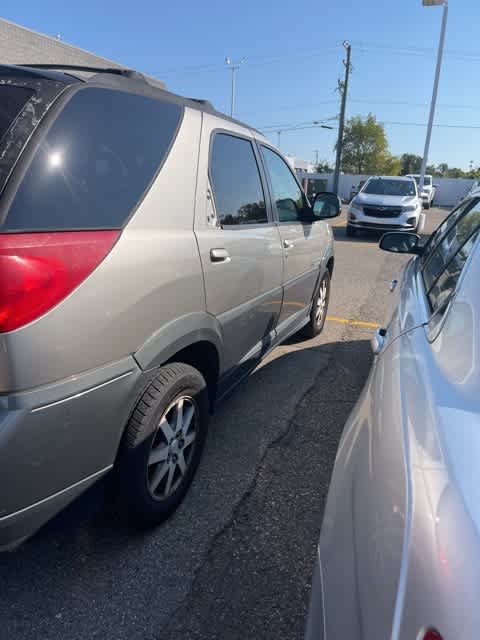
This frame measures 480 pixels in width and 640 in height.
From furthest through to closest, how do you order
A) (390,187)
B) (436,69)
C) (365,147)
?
(365,147) < (436,69) < (390,187)

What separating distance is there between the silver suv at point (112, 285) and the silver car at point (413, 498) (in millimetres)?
862

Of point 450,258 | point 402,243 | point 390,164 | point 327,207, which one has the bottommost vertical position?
point 402,243

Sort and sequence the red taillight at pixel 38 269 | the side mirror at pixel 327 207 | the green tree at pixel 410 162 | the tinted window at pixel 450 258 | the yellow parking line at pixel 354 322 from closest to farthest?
1. the red taillight at pixel 38 269
2. the tinted window at pixel 450 258
3. the side mirror at pixel 327 207
4. the yellow parking line at pixel 354 322
5. the green tree at pixel 410 162

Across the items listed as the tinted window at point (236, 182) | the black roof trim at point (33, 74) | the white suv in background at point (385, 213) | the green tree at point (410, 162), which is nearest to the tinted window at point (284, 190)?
the tinted window at point (236, 182)

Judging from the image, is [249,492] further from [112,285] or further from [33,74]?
[33,74]

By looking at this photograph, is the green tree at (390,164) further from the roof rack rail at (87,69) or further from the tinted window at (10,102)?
the tinted window at (10,102)

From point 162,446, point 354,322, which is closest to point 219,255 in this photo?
point 162,446

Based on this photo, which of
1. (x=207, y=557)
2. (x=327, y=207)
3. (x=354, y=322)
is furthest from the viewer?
(x=354, y=322)

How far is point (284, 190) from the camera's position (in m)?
3.77

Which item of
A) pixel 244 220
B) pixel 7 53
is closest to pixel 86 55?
pixel 7 53

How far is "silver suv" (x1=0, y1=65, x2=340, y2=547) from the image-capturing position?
1.47 meters

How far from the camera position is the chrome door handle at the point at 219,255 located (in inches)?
93.4

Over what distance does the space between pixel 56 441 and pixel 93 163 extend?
0.99 metres

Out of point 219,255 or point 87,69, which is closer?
point 87,69
